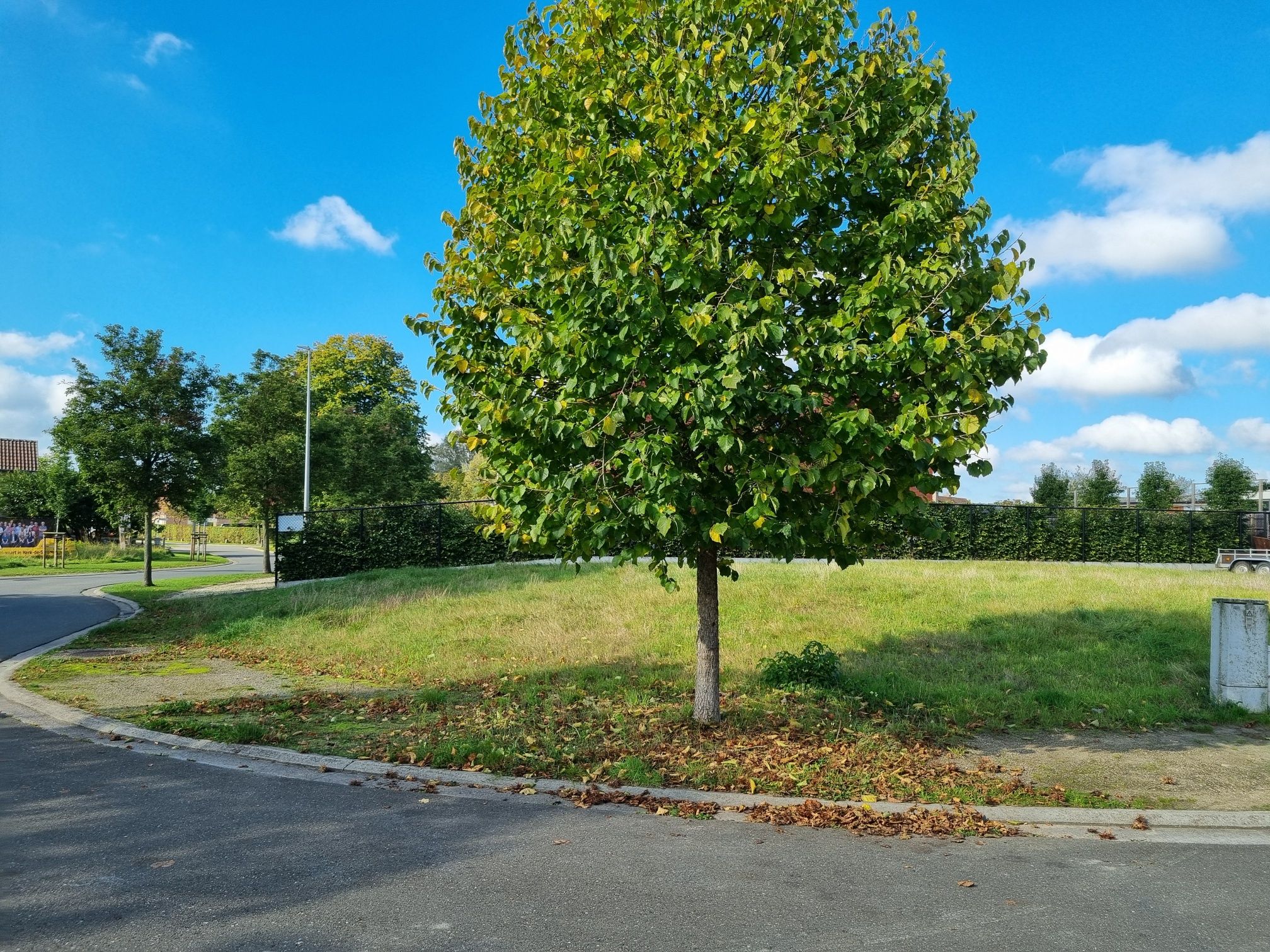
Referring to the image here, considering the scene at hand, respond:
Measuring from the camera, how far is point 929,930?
3.58 m

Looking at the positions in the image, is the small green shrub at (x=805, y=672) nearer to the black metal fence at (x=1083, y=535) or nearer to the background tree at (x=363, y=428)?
the black metal fence at (x=1083, y=535)

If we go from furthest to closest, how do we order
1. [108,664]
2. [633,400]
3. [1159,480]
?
[1159,480] → [108,664] → [633,400]

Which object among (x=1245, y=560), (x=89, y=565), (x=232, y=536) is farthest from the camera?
(x=232, y=536)

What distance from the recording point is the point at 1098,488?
34.9m

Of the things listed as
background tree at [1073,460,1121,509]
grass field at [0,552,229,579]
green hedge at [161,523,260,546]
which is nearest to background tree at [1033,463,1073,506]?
background tree at [1073,460,1121,509]

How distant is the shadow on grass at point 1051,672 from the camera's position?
7746 millimetres

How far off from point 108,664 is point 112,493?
11.8m

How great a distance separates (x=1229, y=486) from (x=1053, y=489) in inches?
262

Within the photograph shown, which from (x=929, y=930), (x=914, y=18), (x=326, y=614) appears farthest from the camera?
(x=326, y=614)

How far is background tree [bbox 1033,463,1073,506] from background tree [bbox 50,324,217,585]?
31.0m

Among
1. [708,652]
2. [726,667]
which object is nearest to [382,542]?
[726,667]

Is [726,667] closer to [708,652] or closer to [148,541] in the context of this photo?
[708,652]

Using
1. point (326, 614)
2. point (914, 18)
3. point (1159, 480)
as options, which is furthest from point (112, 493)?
point (1159, 480)

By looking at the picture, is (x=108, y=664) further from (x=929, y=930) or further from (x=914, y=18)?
(x=914, y=18)
